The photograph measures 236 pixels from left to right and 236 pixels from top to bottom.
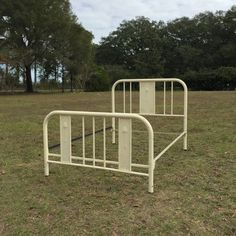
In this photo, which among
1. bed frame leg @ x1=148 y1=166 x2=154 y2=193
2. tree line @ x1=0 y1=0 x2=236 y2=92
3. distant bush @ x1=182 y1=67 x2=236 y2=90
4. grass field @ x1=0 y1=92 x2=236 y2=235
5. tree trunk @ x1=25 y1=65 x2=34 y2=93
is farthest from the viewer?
distant bush @ x1=182 y1=67 x2=236 y2=90

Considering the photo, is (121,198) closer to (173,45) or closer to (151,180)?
(151,180)

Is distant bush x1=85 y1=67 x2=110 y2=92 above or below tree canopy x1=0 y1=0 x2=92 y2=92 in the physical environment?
below

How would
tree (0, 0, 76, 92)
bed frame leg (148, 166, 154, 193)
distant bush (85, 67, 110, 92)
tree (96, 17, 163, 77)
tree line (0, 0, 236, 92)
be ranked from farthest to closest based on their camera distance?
tree (96, 17, 163, 77)
distant bush (85, 67, 110, 92)
tree line (0, 0, 236, 92)
tree (0, 0, 76, 92)
bed frame leg (148, 166, 154, 193)

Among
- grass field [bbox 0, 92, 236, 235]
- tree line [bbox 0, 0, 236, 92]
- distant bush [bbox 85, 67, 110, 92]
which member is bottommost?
grass field [bbox 0, 92, 236, 235]

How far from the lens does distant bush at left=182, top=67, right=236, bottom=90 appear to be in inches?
1237

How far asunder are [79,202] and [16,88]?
25531mm

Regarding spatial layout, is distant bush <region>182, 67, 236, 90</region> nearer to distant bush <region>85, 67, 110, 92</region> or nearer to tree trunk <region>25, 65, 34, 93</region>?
distant bush <region>85, 67, 110, 92</region>

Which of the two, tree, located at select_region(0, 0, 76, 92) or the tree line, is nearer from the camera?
tree, located at select_region(0, 0, 76, 92)

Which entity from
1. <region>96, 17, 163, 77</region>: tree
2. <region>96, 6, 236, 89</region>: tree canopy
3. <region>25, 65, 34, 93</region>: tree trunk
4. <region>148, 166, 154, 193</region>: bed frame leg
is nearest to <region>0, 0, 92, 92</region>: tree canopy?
<region>25, 65, 34, 93</region>: tree trunk

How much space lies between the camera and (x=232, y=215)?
2623 millimetres

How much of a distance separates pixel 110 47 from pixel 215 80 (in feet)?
82.3

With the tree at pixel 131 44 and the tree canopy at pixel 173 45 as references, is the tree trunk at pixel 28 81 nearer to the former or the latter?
the tree canopy at pixel 173 45

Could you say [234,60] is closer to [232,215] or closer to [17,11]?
[17,11]

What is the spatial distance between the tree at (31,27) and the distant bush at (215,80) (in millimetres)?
13924
